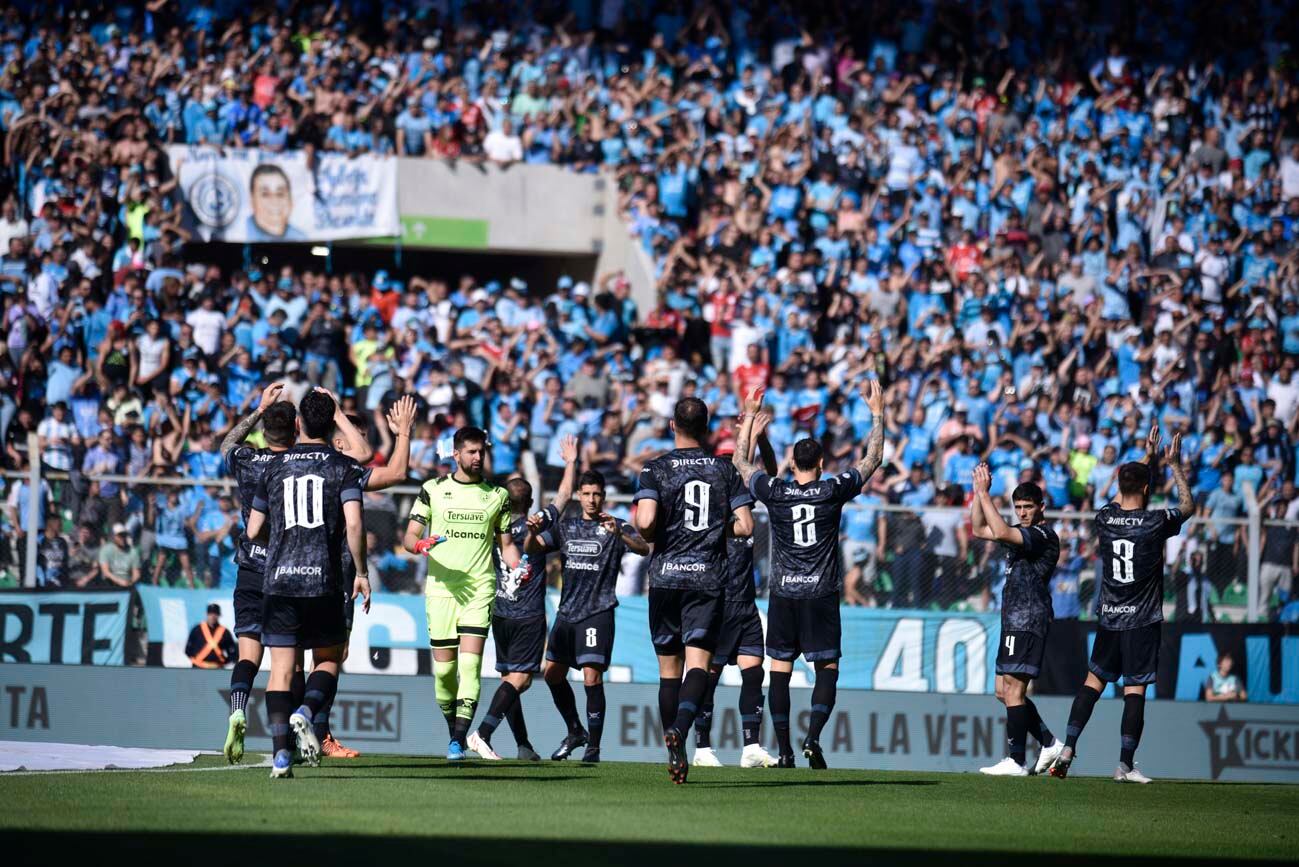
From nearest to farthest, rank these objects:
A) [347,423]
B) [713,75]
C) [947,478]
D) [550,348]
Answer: [347,423]
[947,478]
[550,348]
[713,75]

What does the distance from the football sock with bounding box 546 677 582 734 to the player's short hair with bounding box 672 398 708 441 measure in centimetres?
394

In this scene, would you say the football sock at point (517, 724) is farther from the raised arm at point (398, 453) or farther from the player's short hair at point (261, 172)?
the player's short hair at point (261, 172)

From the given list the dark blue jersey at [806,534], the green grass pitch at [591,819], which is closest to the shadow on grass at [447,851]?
the green grass pitch at [591,819]

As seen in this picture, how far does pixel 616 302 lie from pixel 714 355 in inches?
68.1

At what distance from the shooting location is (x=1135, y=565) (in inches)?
561

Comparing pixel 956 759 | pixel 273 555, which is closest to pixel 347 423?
pixel 273 555

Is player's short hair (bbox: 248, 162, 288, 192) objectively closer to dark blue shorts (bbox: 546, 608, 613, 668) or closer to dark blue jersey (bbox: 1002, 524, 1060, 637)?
dark blue shorts (bbox: 546, 608, 613, 668)

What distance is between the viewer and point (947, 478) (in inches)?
863

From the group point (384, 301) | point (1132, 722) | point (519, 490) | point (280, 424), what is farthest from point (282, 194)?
point (1132, 722)

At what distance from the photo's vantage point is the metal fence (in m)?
18.1

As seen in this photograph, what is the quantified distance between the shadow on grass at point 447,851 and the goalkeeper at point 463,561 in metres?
4.05

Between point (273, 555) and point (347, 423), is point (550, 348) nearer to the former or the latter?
point (347, 423)

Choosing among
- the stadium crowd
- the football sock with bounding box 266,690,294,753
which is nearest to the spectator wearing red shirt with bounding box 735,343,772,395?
the stadium crowd

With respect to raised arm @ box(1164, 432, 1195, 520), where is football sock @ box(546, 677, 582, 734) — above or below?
below
